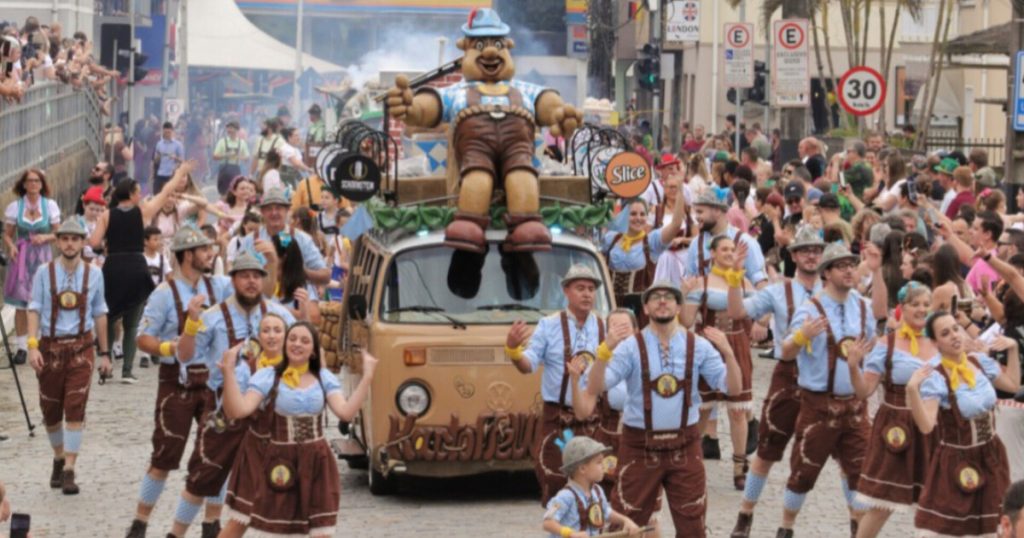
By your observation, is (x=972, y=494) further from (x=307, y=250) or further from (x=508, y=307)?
(x=307, y=250)

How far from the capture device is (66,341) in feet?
53.8

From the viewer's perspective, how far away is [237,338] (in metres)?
13.7

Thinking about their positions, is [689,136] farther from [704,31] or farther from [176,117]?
[704,31]

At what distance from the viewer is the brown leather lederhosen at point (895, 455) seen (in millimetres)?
13086

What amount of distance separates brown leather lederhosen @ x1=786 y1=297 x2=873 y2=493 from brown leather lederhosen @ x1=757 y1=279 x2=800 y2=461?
0.23 m

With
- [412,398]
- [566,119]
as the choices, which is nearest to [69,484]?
[412,398]

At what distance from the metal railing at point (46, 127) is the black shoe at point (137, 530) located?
1450 centimetres

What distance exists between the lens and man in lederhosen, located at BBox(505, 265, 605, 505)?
44.1 feet

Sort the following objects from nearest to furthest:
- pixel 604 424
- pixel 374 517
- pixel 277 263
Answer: pixel 604 424 < pixel 374 517 < pixel 277 263

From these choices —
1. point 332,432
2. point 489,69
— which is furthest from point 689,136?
point 489,69

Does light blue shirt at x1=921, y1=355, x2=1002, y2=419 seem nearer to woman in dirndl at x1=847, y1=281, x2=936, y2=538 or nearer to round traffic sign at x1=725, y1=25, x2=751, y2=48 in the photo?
woman in dirndl at x1=847, y1=281, x2=936, y2=538

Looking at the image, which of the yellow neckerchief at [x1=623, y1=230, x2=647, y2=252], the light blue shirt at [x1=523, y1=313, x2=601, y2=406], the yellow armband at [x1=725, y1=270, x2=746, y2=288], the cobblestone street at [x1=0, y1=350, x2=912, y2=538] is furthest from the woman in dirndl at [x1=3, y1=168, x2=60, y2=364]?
the light blue shirt at [x1=523, y1=313, x2=601, y2=406]

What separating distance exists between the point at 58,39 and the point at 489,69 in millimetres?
20586

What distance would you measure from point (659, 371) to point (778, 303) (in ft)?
7.14
